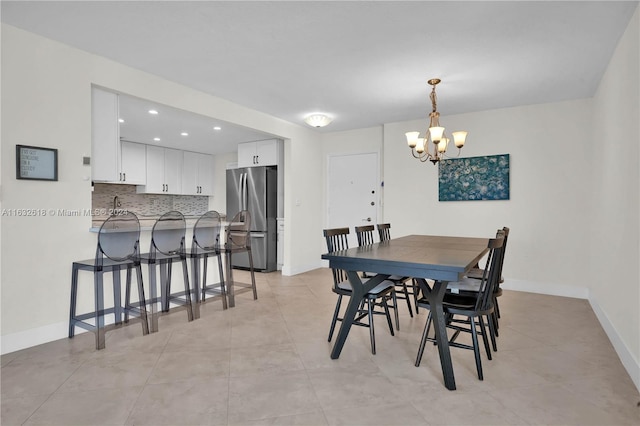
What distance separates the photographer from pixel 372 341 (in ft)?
8.48

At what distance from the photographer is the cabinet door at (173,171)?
6.88m

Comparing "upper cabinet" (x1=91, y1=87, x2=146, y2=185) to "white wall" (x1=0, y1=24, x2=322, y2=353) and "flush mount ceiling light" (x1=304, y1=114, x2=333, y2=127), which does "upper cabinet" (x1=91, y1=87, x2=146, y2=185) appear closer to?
"white wall" (x1=0, y1=24, x2=322, y2=353)

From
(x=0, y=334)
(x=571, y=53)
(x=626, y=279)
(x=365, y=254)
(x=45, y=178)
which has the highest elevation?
(x=571, y=53)

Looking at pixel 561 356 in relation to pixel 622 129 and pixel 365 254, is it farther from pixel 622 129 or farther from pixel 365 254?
pixel 622 129

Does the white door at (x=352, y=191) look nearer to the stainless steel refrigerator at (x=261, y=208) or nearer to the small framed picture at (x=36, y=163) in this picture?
the stainless steel refrigerator at (x=261, y=208)

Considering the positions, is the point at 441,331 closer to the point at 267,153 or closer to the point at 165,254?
the point at 165,254

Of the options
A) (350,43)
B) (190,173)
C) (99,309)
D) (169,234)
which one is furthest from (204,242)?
(190,173)

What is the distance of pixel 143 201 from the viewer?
6969mm

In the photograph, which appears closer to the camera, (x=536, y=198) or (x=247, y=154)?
(x=536, y=198)

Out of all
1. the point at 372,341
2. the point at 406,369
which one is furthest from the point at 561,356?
the point at 372,341

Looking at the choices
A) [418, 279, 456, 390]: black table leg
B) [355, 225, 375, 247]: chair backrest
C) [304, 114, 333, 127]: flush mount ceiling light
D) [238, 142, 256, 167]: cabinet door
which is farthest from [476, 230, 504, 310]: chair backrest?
[238, 142, 256, 167]: cabinet door

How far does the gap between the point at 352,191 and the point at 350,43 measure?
3302mm

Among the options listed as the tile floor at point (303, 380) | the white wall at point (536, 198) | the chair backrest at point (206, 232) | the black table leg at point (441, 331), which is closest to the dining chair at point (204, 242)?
the chair backrest at point (206, 232)

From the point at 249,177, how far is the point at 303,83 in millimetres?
2554
